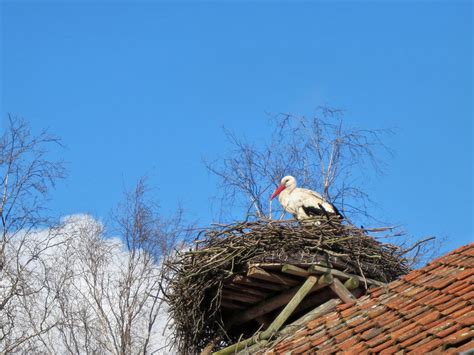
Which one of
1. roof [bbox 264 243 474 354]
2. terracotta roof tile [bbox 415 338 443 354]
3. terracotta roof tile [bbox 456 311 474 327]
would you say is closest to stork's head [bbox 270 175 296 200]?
roof [bbox 264 243 474 354]

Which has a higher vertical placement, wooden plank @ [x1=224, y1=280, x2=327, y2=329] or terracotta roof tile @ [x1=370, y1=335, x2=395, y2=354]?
wooden plank @ [x1=224, y1=280, x2=327, y2=329]

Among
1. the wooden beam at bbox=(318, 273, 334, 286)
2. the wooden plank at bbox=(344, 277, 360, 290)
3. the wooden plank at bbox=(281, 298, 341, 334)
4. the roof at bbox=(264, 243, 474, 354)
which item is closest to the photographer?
the roof at bbox=(264, 243, 474, 354)

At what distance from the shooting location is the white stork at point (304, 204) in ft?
35.3

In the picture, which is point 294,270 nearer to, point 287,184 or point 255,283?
point 255,283

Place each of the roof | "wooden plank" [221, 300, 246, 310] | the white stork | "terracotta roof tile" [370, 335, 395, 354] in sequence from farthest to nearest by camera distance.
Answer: the white stork < "wooden plank" [221, 300, 246, 310] < "terracotta roof tile" [370, 335, 395, 354] < the roof

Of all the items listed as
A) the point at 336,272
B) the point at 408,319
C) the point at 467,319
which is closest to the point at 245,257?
the point at 336,272

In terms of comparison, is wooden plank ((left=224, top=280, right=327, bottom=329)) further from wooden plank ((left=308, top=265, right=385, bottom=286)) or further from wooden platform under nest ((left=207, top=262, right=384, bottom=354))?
wooden plank ((left=308, top=265, right=385, bottom=286))

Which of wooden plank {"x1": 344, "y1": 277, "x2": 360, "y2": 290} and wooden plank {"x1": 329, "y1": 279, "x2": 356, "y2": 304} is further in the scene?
wooden plank {"x1": 344, "y1": 277, "x2": 360, "y2": 290}

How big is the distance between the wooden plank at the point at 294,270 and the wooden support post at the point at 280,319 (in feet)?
0.29

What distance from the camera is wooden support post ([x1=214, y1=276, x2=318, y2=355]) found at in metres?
8.73

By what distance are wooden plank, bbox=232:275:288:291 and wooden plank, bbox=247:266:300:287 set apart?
0.34ft

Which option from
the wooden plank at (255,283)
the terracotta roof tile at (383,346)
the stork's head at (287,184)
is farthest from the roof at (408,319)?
the stork's head at (287,184)

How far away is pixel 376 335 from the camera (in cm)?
701

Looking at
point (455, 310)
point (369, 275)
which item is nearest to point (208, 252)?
point (369, 275)
